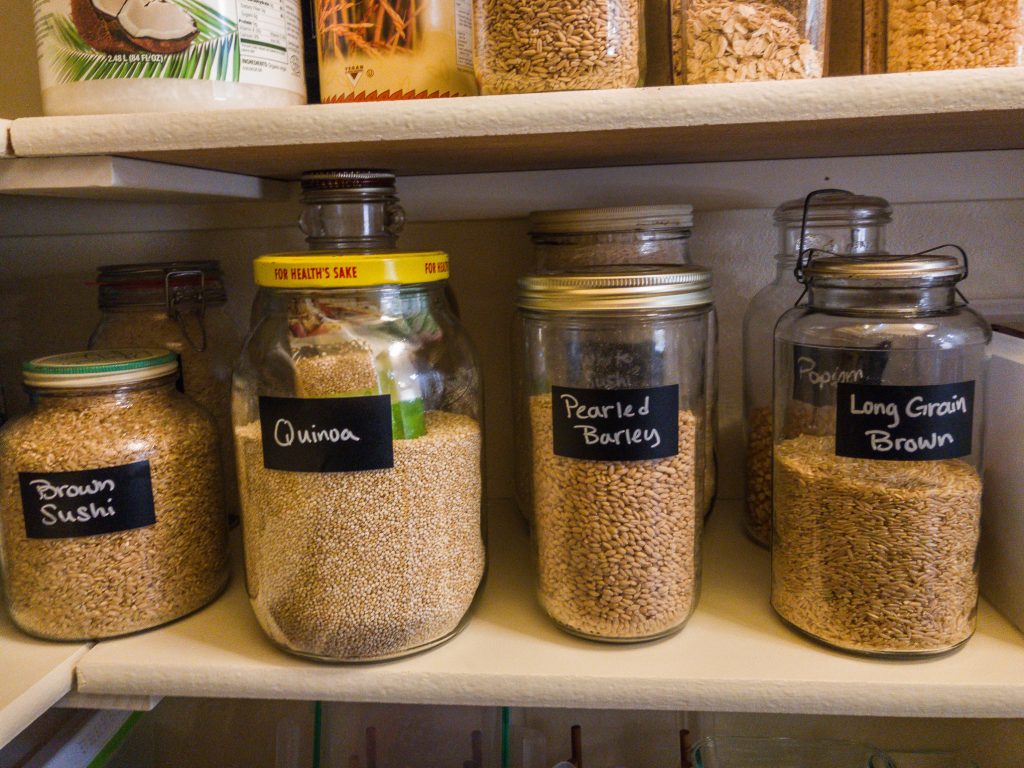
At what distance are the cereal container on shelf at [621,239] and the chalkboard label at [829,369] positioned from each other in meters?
0.10

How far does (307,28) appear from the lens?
70 cm

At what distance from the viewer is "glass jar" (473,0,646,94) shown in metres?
0.54

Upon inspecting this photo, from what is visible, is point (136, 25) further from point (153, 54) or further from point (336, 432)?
point (336, 432)

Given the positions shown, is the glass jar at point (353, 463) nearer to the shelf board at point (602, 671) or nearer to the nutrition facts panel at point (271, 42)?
the shelf board at point (602, 671)

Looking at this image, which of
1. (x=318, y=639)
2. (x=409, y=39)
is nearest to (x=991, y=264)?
(x=409, y=39)

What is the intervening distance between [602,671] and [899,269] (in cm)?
35

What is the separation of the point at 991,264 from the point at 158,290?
84 cm

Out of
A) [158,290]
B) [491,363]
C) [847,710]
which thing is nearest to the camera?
[847,710]

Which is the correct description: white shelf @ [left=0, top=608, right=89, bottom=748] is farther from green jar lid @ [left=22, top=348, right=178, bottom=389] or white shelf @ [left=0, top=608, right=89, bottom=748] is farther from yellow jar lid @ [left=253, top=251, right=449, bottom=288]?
yellow jar lid @ [left=253, top=251, right=449, bottom=288]

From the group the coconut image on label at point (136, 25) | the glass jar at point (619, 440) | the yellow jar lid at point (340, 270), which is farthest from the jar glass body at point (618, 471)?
the coconut image on label at point (136, 25)

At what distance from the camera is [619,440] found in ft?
1.83

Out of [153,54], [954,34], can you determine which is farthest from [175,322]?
[954,34]

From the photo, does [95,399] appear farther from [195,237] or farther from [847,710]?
[847,710]

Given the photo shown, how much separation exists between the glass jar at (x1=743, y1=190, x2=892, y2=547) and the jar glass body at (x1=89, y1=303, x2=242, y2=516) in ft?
1.66
